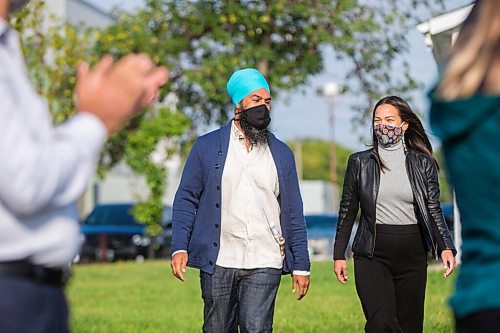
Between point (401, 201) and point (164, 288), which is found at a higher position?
point (401, 201)

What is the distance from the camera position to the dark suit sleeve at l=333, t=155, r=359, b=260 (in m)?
9.40

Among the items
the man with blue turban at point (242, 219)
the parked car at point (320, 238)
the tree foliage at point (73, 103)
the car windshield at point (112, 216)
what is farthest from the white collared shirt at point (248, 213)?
the parked car at point (320, 238)

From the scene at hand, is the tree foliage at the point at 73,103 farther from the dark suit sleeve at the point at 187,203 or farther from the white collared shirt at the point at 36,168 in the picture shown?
the white collared shirt at the point at 36,168

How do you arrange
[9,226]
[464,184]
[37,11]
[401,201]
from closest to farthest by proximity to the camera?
1. [9,226]
2. [464,184]
3. [401,201]
4. [37,11]

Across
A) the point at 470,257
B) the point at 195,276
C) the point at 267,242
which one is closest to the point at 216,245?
the point at 267,242

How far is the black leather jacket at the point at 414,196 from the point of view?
357 inches

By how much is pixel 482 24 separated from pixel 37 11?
1066 inches

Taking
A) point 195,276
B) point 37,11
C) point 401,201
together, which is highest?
point 37,11

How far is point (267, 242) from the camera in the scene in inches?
318

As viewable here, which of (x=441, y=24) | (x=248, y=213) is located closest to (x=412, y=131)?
(x=248, y=213)

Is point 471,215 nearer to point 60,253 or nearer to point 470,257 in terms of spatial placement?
Answer: point 470,257

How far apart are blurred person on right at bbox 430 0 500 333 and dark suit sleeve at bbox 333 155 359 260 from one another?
19.2ft

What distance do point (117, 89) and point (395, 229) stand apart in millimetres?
5844

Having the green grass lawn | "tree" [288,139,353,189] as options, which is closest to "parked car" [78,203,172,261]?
the green grass lawn
